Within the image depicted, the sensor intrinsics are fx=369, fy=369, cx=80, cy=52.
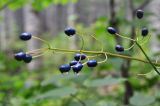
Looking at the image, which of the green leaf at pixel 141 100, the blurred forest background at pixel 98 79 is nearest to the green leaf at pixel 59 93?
the blurred forest background at pixel 98 79

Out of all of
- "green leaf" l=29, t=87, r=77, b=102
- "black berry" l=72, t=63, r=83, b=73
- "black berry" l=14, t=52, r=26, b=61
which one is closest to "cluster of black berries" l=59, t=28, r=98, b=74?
"black berry" l=72, t=63, r=83, b=73

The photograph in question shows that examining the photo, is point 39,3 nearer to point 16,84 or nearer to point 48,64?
point 16,84

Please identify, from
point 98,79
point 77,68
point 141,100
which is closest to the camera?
point 77,68

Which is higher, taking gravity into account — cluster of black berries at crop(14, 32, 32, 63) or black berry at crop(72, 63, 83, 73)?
cluster of black berries at crop(14, 32, 32, 63)

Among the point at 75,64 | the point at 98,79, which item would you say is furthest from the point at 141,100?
the point at 75,64

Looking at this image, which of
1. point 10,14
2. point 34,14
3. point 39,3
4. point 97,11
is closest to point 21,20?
point 10,14

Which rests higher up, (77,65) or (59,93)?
(77,65)

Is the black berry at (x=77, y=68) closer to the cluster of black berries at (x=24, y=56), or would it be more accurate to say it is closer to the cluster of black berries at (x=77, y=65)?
the cluster of black berries at (x=77, y=65)

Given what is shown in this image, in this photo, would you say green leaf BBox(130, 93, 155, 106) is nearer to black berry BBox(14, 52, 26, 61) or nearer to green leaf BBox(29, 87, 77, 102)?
green leaf BBox(29, 87, 77, 102)

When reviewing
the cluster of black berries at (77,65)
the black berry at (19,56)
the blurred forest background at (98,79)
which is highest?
the black berry at (19,56)

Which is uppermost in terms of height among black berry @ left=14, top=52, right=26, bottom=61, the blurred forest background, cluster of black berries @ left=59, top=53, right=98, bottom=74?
black berry @ left=14, top=52, right=26, bottom=61

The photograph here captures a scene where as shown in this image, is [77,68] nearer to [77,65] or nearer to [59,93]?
[77,65]
